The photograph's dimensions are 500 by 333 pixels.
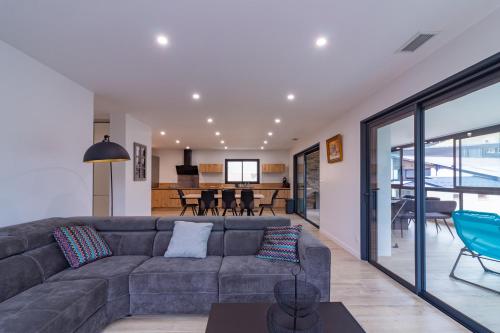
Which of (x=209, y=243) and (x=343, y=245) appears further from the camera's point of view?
(x=343, y=245)

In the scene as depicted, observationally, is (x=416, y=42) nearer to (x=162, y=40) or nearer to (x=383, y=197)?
(x=383, y=197)

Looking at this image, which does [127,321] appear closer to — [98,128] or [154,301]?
Result: [154,301]

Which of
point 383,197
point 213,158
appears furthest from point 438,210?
point 213,158

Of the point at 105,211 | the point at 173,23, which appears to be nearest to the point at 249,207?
the point at 105,211

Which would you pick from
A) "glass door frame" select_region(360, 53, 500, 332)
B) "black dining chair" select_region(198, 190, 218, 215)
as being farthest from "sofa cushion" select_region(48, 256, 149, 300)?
"black dining chair" select_region(198, 190, 218, 215)

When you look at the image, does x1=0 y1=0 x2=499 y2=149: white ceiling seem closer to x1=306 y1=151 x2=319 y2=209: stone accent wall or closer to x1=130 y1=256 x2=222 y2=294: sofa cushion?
x1=130 y1=256 x2=222 y2=294: sofa cushion

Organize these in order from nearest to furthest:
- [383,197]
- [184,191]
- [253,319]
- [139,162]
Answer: [253,319] → [383,197] → [139,162] → [184,191]

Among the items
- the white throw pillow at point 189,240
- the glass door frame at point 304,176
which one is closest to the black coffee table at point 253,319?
the white throw pillow at point 189,240

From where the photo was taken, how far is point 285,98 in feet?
12.7

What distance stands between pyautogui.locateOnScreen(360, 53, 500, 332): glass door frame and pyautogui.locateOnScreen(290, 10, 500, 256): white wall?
8 centimetres

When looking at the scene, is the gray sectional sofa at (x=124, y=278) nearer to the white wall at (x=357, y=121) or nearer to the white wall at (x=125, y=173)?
the white wall at (x=125, y=173)

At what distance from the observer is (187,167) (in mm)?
9688

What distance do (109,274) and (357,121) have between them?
4.14m

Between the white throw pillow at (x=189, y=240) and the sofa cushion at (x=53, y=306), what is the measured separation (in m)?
0.76
